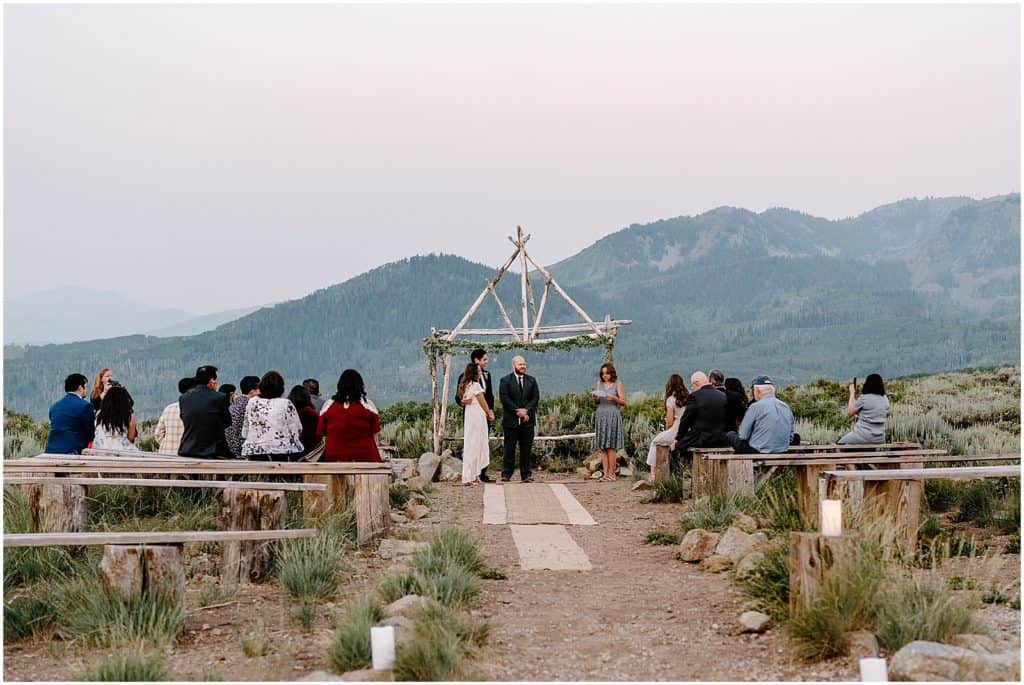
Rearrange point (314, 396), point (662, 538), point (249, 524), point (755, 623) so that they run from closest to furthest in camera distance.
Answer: point (755, 623), point (249, 524), point (662, 538), point (314, 396)

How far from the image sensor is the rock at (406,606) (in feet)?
20.6

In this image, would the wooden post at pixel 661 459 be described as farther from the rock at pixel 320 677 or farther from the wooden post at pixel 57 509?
the rock at pixel 320 677

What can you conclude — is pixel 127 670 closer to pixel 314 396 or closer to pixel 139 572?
pixel 139 572

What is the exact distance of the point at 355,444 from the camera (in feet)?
34.2

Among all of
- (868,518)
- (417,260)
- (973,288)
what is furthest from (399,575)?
(973,288)

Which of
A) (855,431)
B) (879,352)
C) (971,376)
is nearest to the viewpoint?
(855,431)

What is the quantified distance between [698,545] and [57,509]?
14.1 feet

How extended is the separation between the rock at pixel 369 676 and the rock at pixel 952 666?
210cm

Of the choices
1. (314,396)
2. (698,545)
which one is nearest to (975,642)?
(698,545)

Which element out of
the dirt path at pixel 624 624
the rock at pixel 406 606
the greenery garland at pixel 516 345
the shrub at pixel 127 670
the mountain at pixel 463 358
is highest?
the mountain at pixel 463 358

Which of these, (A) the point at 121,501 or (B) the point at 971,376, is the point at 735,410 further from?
(B) the point at 971,376

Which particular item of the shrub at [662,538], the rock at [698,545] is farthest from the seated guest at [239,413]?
the rock at [698,545]

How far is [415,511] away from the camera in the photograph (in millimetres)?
11234

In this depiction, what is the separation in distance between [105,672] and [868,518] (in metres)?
4.61
